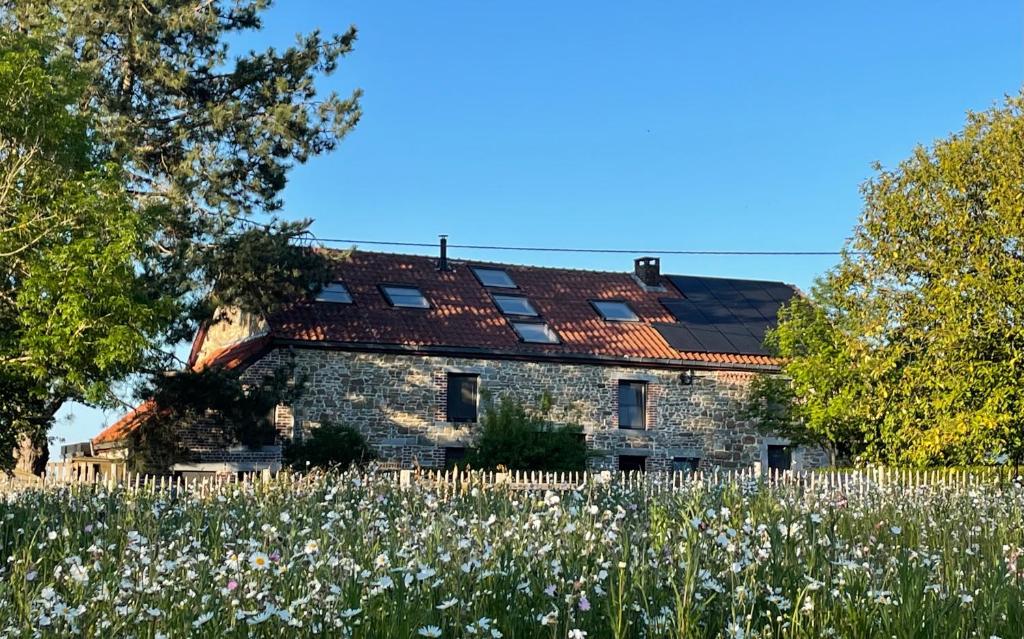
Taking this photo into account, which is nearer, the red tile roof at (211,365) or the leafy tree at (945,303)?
the leafy tree at (945,303)

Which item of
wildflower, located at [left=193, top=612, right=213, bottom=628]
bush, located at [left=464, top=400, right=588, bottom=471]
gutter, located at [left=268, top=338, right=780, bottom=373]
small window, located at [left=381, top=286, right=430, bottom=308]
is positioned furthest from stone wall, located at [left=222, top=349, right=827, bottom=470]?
wildflower, located at [left=193, top=612, right=213, bottom=628]

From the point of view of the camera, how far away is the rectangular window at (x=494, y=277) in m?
32.8

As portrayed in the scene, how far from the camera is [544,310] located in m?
31.7

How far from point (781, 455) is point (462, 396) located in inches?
375

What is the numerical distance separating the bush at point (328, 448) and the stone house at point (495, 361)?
50 centimetres

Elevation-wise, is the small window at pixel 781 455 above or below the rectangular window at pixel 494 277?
below

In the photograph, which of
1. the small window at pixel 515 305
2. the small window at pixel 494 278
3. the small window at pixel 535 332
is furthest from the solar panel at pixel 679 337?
the small window at pixel 494 278

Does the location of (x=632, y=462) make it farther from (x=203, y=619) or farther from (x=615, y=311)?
(x=203, y=619)

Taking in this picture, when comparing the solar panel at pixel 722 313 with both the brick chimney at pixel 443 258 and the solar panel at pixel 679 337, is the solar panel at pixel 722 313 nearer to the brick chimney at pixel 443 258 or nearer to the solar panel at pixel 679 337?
the solar panel at pixel 679 337

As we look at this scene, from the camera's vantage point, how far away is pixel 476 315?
3056 centimetres

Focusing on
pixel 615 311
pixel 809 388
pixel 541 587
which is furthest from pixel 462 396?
pixel 541 587

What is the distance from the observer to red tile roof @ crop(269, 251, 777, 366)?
93.4 feet

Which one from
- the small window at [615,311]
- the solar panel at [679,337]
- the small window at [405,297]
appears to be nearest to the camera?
the small window at [405,297]

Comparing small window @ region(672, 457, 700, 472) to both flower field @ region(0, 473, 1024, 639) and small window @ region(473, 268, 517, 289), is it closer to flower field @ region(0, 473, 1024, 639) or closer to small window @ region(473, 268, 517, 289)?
small window @ region(473, 268, 517, 289)
